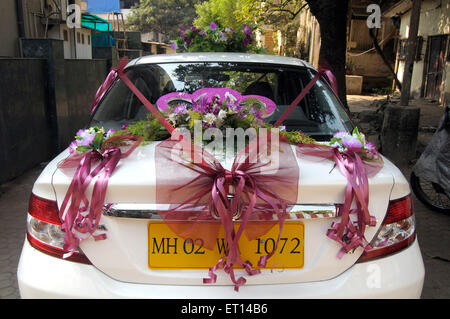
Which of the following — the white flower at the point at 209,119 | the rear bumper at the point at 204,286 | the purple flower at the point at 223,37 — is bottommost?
the rear bumper at the point at 204,286

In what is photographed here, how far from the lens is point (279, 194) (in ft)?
5.70

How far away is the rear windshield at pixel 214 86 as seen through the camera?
2.86 m

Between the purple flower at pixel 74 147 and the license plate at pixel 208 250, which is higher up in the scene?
the purple flower at pixel 74 147

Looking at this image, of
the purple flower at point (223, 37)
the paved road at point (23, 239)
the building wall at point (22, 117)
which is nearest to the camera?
the paved road at point (23, 239)

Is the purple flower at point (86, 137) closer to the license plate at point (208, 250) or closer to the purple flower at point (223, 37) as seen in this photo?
the license plate at point (208, 250)

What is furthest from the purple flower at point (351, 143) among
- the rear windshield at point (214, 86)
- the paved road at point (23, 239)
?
the paved road at point (23, 239)

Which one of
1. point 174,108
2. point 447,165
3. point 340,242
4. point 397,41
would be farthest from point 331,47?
point 397,41

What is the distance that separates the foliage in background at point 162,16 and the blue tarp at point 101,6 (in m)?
27.4

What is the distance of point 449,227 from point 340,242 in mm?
3063

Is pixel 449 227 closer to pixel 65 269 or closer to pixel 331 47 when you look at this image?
pixel 65 269

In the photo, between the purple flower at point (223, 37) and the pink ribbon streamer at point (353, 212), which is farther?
the purple flower at point (223, 37)

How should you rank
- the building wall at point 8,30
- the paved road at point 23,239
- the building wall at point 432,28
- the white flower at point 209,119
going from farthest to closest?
the building wall at point 432,28
the building wall at point 8,30
the paved road at point 23,239
the white flower at point 209,119

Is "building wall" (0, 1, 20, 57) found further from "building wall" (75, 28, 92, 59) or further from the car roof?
the car roof

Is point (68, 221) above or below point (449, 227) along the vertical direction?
above
